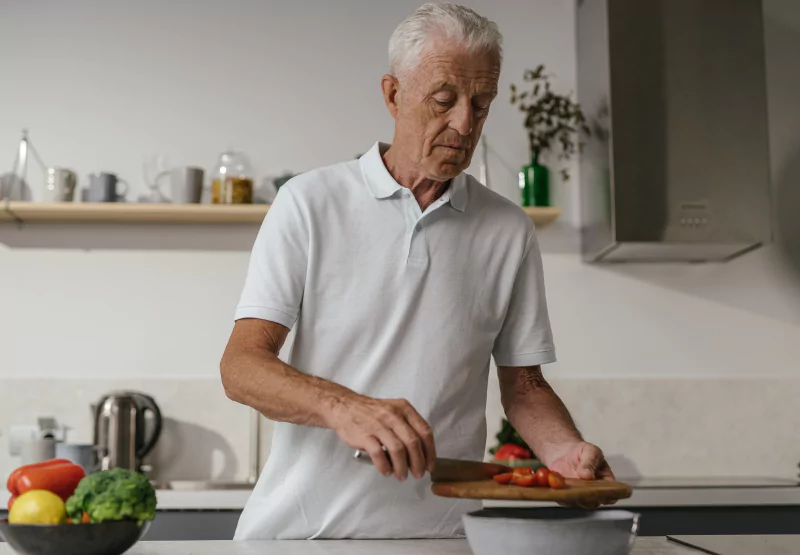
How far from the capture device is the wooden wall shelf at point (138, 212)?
2.92 meters

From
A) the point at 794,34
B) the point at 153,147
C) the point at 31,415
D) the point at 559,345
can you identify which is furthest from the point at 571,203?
the point at 31,415

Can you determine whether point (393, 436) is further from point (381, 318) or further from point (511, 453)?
point (511, 453)

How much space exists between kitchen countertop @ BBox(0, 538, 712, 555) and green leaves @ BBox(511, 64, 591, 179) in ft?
6.39

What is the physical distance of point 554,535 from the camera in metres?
1.04

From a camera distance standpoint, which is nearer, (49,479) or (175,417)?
(49,479)

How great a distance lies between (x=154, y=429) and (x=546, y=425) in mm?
1668

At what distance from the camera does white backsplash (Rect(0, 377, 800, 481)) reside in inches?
119

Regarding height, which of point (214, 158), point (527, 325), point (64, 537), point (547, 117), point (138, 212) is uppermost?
point (547, 117)

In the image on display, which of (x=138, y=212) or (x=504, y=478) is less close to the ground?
(x=138, y=212)

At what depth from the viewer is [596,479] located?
131cm

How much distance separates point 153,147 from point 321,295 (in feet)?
5.92

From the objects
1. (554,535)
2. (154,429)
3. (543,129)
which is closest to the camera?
(554,535)

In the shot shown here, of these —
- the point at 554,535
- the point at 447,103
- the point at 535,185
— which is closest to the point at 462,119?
the point at 447,103

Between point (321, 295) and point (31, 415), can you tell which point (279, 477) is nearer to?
point (321, 295)
